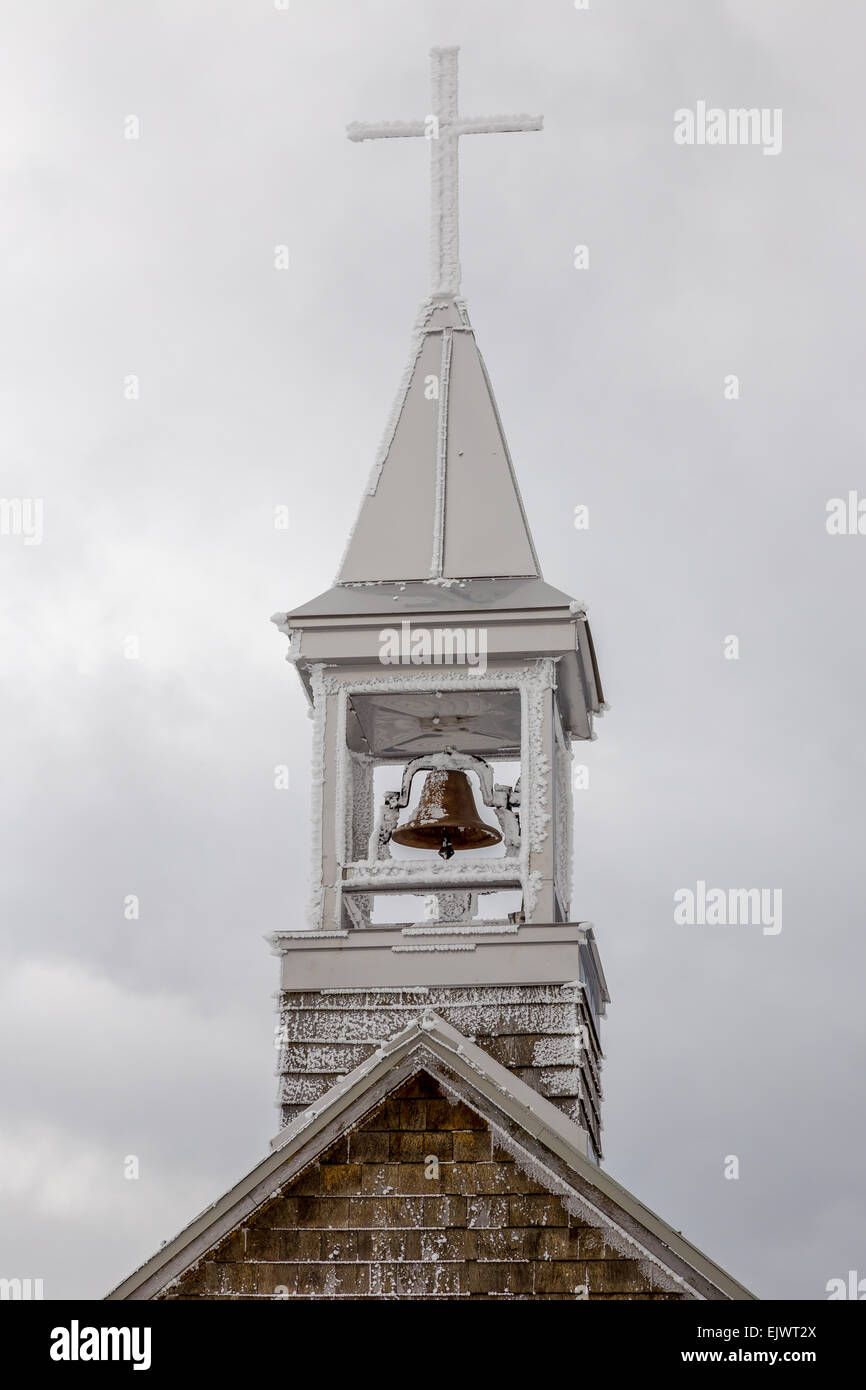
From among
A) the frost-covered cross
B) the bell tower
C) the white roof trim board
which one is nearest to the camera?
the white roof trim board

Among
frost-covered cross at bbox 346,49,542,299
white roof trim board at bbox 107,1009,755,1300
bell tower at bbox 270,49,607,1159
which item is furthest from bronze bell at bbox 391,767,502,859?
frost-covered cross at bbox 346,49,542,299

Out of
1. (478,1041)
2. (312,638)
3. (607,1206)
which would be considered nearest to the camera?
(607,1206)

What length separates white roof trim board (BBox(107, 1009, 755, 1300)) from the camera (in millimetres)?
13820

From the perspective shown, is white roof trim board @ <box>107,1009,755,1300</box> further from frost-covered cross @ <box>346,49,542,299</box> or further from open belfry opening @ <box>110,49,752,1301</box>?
frost-covered cross @ <box>346,49,542,299</box>

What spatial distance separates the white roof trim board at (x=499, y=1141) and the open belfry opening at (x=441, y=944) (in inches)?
0.6

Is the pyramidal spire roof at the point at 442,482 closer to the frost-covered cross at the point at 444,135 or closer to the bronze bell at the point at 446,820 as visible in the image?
the frost-covered cross at the point at 444,135

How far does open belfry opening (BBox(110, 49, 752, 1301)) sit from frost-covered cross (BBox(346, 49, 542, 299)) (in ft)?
0.07

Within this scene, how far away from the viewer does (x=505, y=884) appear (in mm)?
17484

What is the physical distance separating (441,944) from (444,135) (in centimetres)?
774

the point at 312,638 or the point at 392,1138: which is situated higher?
the point at 312,638

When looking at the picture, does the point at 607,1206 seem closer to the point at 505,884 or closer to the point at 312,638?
the point at 505,884

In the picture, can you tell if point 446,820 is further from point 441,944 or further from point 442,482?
point 442,482
